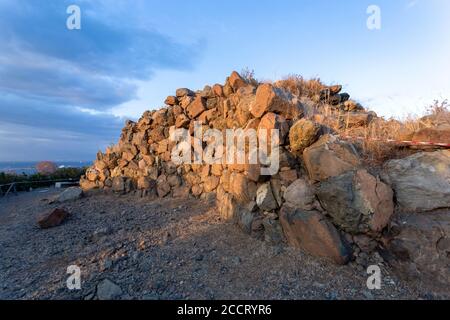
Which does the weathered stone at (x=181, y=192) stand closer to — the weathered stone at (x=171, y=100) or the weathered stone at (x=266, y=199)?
the weathered stone at (x=171, y=100)

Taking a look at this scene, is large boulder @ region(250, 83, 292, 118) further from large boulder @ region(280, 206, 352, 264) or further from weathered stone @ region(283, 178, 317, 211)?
large boulder @ region(280, 206, 352, 264)

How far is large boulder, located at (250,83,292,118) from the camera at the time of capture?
5109mm

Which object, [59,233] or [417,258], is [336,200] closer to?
[417,258]

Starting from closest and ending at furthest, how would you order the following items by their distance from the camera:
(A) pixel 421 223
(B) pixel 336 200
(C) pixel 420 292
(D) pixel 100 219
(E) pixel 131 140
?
(C) pixel 420 292 → (A) pixel 421 223 → (B) pixel 336 200 → (D) pixel 100 219 → (E) pixel 131 140

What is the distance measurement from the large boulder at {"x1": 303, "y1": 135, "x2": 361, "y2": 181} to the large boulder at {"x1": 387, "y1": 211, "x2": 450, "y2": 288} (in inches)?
40.2

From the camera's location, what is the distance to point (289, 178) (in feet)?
14.9

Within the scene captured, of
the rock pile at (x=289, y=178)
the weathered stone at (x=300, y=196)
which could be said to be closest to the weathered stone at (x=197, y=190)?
the rock pile at (x=289, y=178)

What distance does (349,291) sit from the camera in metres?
3.27

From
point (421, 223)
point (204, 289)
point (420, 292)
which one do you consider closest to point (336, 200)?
point (421, 223)

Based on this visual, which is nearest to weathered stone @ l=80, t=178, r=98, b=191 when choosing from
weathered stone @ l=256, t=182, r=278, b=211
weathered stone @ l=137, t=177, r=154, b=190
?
weathered stone @ l=137, t=177, r=154, b=190

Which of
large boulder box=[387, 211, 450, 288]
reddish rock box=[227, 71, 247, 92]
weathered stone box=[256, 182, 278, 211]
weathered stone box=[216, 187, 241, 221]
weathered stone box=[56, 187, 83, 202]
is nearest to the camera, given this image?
large boulder box=[387, 211, 450, 288]

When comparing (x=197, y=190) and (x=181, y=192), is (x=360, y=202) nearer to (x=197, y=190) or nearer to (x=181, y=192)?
(x=197, y=190)

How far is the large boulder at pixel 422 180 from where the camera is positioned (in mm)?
3479

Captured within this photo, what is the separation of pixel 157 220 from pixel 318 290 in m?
3.86
